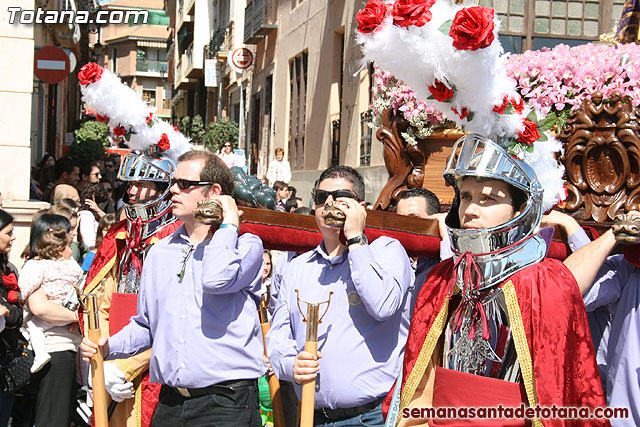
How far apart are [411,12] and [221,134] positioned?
74.0 feet

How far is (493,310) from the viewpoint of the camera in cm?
299

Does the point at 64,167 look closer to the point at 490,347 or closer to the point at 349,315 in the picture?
the point at 349,315

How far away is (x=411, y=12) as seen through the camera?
315cm

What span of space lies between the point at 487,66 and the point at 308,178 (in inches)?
576

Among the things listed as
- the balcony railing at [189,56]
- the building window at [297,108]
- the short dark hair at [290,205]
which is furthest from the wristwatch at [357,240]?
the balcony railing at [189,56]

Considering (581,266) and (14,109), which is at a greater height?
(14,109)

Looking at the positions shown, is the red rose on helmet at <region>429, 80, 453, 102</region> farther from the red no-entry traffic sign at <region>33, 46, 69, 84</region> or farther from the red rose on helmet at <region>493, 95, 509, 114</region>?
the red no-entry traffic sign at <region>33, 46, 69, 84</region>

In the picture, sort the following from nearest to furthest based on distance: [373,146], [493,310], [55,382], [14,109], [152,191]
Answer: [493,310], [152,191], [55,382], [14,109], [373,146]

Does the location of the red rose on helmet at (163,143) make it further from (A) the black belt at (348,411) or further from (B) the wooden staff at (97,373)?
(A) the black belt at (348,411)

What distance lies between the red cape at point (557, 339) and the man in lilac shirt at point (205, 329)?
4.14ft

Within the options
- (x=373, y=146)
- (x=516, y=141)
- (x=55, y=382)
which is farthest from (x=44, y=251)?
(x=373, y=146)

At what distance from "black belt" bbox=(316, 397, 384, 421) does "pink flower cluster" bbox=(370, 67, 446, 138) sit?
2111 mm

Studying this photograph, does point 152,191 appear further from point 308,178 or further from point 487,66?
point 308,178

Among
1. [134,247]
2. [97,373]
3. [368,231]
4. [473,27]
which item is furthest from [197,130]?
[473,27]
